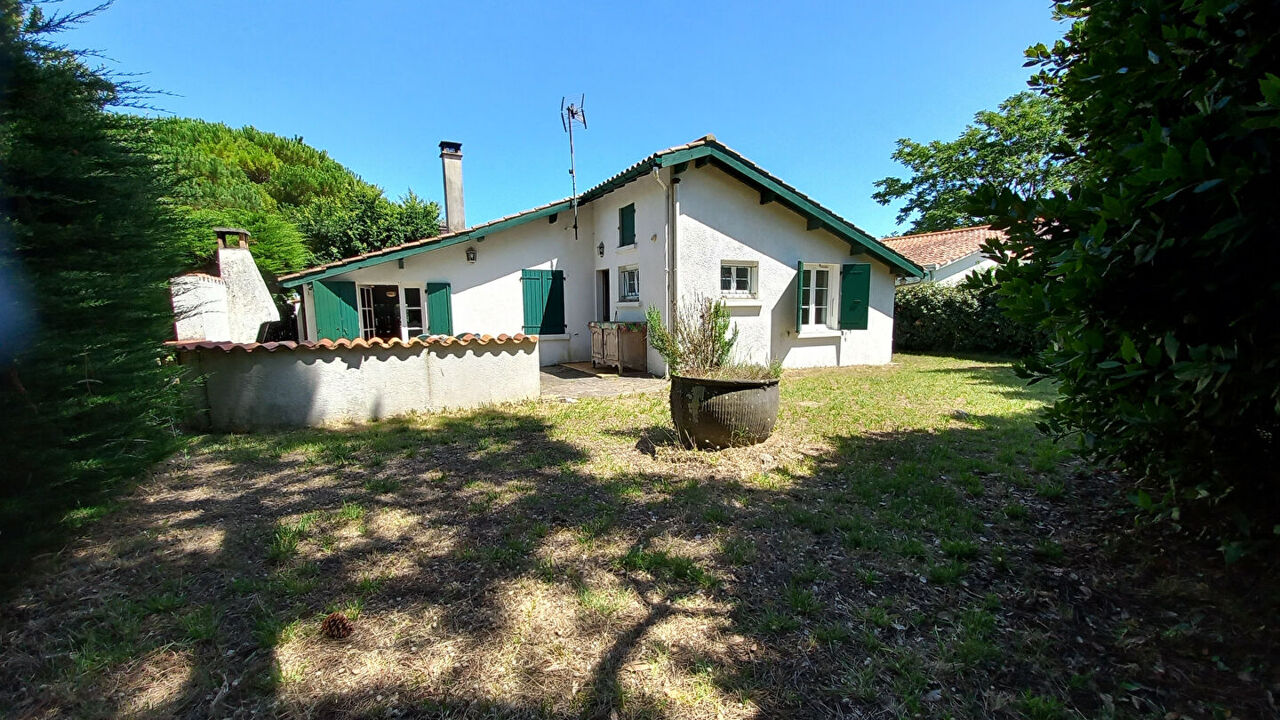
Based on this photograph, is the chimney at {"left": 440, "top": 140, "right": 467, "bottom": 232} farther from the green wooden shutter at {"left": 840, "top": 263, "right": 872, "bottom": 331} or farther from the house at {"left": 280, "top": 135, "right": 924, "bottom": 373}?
the green wooden shutter at {"left": 840, "top": 263, "right": 872, "bottom": 331}

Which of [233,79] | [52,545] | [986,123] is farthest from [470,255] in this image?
[986,123]

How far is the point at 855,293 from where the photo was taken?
10.5m

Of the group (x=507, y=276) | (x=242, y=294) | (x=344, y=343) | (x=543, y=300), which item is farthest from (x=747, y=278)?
(x=242, y=294)

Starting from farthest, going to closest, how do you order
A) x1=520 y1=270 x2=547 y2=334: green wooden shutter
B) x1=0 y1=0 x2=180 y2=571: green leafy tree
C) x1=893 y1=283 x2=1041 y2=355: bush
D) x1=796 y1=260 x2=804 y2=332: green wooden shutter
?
x1=893 y1=283 x2=1041 y2=355: bush → x1=520 y1=270 x2=547 y2=334: green wooden shutter → x1=796 y1=260 x2=804 y2=332: green wooden shutter → x1=0 y1=0 x2=180 y2=571: green leafy tree

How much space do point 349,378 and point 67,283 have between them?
3.57 metres

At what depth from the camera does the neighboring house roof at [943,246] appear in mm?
16703

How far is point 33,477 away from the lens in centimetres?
254

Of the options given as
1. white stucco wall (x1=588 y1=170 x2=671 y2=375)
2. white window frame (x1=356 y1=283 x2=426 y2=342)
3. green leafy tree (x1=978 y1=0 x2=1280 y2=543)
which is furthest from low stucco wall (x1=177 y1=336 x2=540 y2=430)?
green leafy tree (x1=978 y1=0 x2=1280 y2=543)

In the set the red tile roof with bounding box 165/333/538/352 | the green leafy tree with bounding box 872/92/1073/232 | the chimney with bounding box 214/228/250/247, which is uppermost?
the green leafy tree with bounding box 872/92/1073/232

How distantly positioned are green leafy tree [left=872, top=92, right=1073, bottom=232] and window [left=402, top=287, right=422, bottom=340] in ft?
67.3

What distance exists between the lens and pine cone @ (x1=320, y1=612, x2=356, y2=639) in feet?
7.25

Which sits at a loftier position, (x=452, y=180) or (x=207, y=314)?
(x=452, y=180)

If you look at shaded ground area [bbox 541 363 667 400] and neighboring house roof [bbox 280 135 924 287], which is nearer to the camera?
shaded ground area [bbox 541 363 667 400]

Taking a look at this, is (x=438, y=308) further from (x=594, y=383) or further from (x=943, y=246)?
(x=943, y=246)
